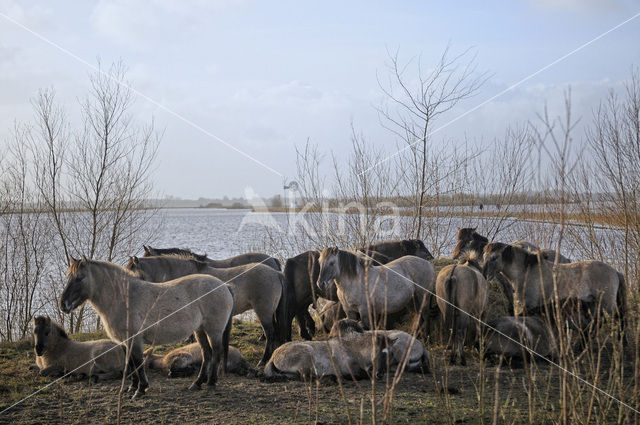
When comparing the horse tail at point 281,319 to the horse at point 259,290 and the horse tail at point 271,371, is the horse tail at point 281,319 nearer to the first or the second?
the horse at point 259,290

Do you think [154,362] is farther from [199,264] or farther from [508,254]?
[508,254]

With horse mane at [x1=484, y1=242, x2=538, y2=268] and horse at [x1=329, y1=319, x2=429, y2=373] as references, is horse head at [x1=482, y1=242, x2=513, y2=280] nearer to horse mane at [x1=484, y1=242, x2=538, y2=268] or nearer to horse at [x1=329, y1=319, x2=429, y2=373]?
horse mane at [x1=484, y1=242, x2=538, y2=268]

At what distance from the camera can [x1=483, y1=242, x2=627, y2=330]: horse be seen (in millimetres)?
8109

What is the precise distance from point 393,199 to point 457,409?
9647mm

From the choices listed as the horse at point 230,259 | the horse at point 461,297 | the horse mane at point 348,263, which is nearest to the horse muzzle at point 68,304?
the horse at point 230,259

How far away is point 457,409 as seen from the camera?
227 inches

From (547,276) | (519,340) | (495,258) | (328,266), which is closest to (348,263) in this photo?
(328,266)

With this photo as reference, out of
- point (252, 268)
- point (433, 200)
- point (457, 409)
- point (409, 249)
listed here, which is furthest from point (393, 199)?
point (457, 409)

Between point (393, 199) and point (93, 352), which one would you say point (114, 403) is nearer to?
point (93, 352)

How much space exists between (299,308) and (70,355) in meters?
3.75

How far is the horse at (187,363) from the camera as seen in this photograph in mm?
7629

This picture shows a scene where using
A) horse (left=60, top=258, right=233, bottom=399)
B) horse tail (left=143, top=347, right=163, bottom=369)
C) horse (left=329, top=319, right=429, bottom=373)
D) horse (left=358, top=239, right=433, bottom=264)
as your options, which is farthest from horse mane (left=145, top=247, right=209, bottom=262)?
horse (left=329, top=319, right=429, bottom=373)

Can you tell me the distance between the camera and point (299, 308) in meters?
9.98

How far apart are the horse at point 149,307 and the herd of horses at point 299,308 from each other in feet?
0.04
